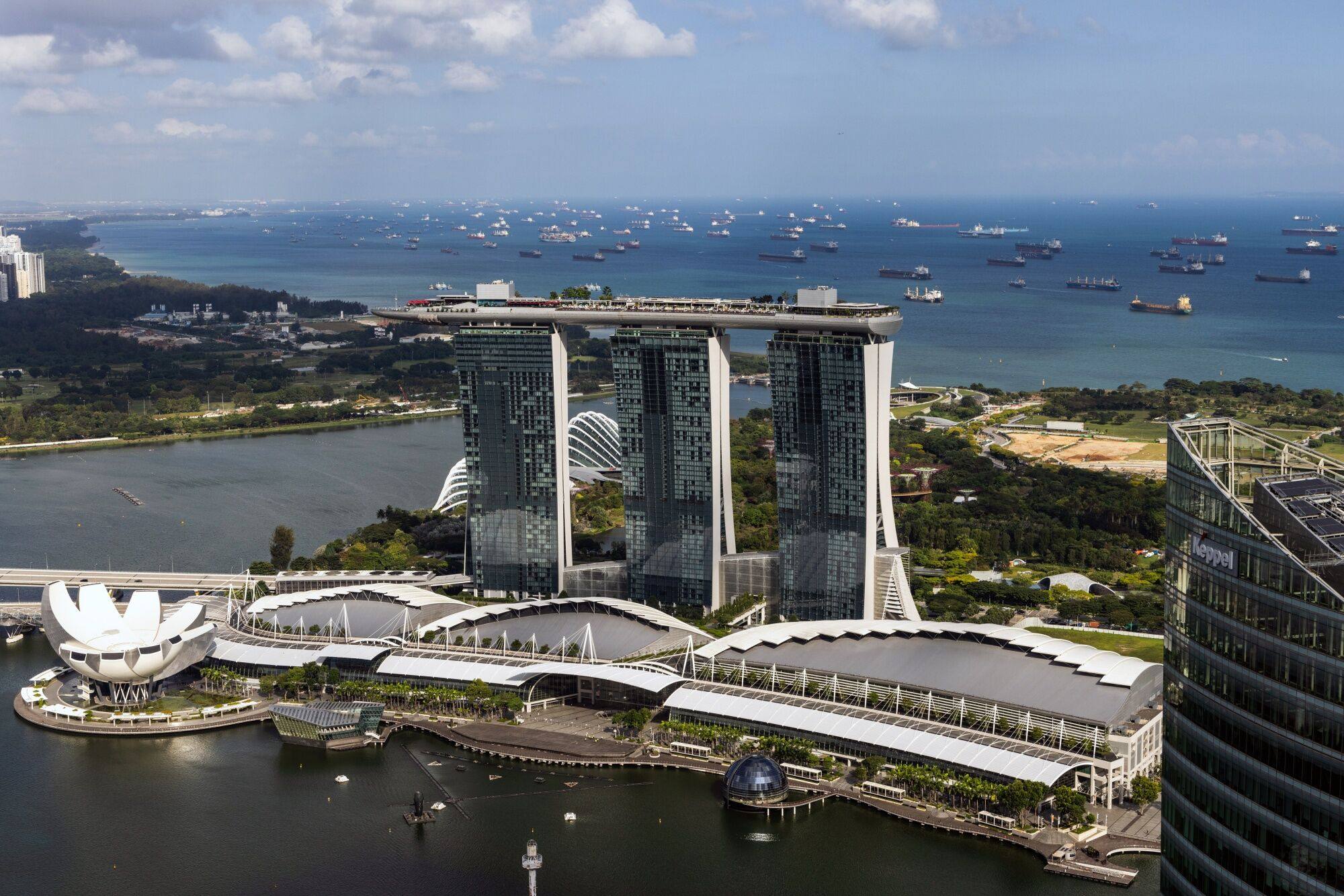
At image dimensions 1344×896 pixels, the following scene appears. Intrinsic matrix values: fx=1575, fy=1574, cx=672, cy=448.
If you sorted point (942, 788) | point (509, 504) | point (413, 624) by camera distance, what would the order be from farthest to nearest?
1. point (509, 504)
2. point (413, 624)
3. point (942, 788)

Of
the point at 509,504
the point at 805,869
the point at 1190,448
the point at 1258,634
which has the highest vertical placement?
the point at 1190,448

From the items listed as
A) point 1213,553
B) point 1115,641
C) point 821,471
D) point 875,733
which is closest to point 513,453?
point 821,471

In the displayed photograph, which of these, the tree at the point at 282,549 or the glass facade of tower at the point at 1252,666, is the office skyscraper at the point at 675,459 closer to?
the tree at the point at 282,549

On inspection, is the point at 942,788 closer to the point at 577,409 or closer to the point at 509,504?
the point at 509,504

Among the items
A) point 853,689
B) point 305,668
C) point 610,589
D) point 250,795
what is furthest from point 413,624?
point 853,689

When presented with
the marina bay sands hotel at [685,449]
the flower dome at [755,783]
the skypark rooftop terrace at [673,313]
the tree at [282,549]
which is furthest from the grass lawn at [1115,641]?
the tree at [282,549]

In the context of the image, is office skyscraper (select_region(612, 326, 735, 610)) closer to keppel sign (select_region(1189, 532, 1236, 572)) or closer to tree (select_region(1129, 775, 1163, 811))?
tree (select_region(1129, 775, 1163, 811))

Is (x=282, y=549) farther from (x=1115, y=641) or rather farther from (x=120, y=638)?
(x=1115, y=641)

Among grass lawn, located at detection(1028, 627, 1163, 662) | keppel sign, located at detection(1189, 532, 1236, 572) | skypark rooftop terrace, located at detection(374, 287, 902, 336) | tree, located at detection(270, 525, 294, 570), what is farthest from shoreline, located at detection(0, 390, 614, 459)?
keppel sign, located at detection(1189, 532, 1236, 572)
